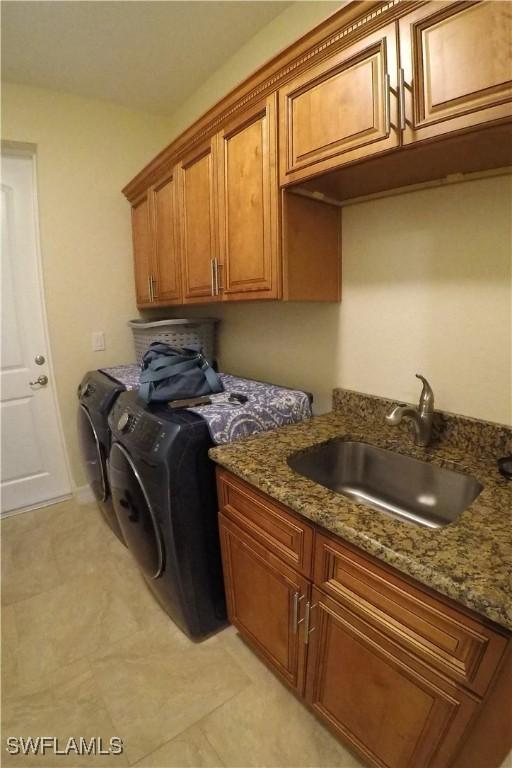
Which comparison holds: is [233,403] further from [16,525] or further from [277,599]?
[16,525]

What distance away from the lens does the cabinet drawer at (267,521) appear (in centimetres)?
101

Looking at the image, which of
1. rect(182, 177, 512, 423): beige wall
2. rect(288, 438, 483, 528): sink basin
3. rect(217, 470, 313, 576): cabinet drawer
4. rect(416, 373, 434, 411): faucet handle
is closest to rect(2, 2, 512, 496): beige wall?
rect(182, 177, 512, 423): beige wall

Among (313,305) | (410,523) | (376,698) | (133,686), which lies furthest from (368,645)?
(313,305)

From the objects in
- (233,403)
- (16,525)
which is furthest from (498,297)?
(16,525)

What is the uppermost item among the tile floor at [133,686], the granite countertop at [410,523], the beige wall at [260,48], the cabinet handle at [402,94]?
the beige wall at [260,48]

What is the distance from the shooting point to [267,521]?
1.12m

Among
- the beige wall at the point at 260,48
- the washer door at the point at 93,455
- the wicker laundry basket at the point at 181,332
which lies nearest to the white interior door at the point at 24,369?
the washer door at the point at 93,455

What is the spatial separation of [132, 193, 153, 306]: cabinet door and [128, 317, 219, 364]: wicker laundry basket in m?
0.27

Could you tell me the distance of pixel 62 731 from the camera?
3.97 ft

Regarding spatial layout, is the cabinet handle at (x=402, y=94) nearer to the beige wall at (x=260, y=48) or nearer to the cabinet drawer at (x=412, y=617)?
the beige wall at (x=260, y=48)

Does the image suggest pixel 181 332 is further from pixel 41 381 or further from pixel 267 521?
pixel 267 521

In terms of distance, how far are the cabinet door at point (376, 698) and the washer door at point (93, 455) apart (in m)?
1.38

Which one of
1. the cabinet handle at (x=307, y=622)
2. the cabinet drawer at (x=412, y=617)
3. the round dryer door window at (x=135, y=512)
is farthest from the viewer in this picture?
the round dryer door window at (x=135, y=512)

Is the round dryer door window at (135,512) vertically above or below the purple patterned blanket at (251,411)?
below
